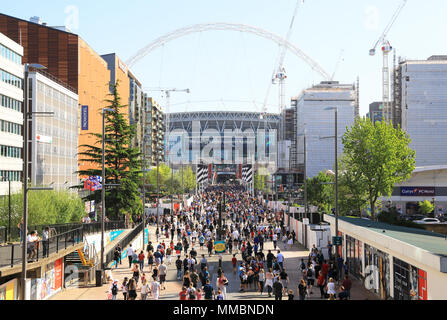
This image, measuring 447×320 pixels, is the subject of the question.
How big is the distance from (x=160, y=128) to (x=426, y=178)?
10893 centimetres

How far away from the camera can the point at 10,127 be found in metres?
49.9

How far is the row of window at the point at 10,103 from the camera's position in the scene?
4762cm

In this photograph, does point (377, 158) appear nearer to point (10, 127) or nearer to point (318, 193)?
point (318, 193)

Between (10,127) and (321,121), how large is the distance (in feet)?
338

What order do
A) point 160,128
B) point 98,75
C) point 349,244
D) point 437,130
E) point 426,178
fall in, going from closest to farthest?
point 349,244
point 426,178
point 98,75
point 437,130
point 160,128

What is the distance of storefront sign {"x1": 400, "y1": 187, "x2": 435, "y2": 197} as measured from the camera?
7862cm

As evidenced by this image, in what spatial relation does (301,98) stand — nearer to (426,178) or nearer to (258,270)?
(426,178)

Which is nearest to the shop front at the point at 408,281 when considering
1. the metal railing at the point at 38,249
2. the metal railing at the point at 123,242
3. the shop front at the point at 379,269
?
the shop front at the point at 379,269

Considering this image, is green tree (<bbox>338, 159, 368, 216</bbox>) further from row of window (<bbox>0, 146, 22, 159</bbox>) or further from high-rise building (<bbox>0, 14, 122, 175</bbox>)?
high-rise building (<bbox>0, 14, 122, 175</bbox>)

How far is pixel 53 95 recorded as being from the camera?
63062 mm

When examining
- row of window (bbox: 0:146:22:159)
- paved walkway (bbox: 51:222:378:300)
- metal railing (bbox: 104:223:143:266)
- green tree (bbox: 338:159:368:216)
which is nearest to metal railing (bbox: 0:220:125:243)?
metal railing (bbox: 104:223:143:266)

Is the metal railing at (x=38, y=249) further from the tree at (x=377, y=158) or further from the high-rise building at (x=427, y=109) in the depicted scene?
the high-rise building at (x=427, y=109)
